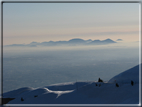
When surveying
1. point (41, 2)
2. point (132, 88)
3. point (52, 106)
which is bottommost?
point (52, 106)

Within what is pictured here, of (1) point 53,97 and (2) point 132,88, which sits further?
(1) point 53,97

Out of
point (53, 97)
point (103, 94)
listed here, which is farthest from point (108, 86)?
point (53, 97)

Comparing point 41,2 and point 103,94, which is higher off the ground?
point 41,2

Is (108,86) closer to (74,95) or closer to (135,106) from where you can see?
(74,95)

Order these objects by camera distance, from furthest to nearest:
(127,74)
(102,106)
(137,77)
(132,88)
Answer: (127,74)
(137,77)
(132,88)
(102,106)

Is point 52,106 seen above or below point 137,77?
below

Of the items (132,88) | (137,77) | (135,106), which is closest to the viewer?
(135,106)

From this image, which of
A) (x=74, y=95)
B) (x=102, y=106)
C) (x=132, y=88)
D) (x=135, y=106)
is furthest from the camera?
(x=74, y=95)

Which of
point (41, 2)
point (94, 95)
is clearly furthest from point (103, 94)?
point (41, 2)

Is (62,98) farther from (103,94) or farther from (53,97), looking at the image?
(103,94)
